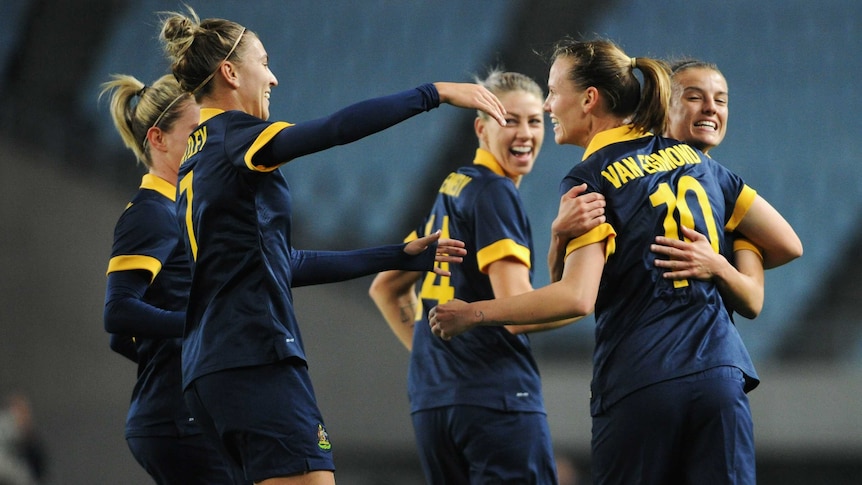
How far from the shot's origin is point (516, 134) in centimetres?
438

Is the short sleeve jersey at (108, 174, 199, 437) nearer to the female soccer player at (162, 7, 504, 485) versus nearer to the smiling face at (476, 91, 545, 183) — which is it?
the female soccer player at (162, 7, 504, 485)

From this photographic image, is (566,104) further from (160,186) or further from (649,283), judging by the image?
(160,186)

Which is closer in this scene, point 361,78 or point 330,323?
point 330,323

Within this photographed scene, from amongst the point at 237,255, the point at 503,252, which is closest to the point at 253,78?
the point at 237,255

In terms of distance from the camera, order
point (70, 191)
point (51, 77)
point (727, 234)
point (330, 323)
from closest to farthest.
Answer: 1. point (727, 234)
2. point (330, 323)
3. point (70, 191)
4. point (51, 77)

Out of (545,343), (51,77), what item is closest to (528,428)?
(545,343)

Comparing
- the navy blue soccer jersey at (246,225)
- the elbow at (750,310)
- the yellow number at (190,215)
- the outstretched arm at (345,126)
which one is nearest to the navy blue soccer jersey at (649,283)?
the elbow at (750,310)

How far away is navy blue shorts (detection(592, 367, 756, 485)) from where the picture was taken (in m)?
2.89

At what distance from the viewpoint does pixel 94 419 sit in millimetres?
9828

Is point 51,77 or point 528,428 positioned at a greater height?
point 51,77

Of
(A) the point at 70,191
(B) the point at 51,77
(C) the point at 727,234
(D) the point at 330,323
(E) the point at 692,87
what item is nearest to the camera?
(C) the point at 727,234

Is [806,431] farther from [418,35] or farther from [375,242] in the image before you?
[418,35]

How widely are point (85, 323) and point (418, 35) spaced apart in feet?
15.6

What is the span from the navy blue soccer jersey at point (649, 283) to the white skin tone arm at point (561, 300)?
5 centimetres
